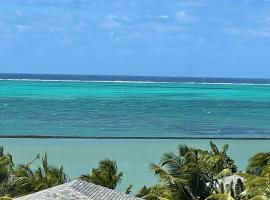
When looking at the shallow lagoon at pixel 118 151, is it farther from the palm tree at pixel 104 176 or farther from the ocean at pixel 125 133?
the palm tree at pixel 104 176

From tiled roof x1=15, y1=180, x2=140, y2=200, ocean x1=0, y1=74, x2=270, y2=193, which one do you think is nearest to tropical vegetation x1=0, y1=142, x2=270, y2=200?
tiled roof x1=15, y1=180, x2=140, y2=200

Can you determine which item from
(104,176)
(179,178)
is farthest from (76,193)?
(104,176)

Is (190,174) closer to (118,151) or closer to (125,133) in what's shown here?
(118,151)

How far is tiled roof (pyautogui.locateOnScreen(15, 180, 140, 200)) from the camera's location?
19.5m

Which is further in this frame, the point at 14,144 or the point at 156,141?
the point at 156,141

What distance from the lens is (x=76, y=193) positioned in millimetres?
19828

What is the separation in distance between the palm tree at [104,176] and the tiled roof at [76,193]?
3.81 metres

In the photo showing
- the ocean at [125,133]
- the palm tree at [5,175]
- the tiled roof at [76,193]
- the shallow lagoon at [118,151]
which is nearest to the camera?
the tiled roof at [76,193]

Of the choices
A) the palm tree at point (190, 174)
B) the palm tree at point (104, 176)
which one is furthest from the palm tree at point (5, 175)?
the palm tree at point (190, 174)

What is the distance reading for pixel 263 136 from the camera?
64.1 meters

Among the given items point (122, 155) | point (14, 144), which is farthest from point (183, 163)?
point (14, 144)

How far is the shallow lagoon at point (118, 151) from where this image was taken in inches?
1558

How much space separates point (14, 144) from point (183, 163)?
3340 cm

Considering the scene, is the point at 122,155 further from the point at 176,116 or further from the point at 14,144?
the point at 176,116
